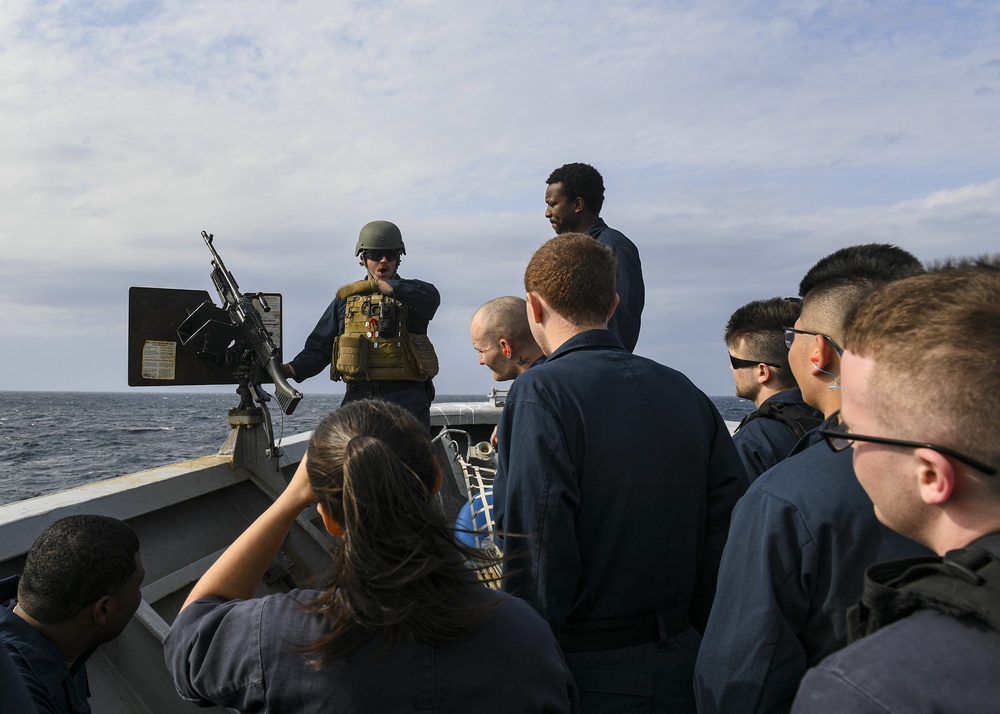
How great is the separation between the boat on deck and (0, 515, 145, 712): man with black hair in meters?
0.60

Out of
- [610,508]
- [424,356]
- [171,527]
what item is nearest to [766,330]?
[610,508]

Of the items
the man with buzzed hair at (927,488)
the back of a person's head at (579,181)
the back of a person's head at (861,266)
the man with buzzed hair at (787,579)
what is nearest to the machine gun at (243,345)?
the back of a person's head at (579,181)

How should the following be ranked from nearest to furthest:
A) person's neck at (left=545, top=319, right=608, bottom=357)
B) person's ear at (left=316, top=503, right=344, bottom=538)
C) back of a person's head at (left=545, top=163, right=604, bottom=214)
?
person's ear at (left=316, top=503, right=344, bottom=538) → person's neck at (left=545, top=319, right=608, bottom=357) → back of a person's head at (left=545, top=163, right=604, bottom=214)

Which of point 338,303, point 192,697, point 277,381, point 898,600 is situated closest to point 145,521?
point 277,381

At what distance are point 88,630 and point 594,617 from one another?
147 centimetres

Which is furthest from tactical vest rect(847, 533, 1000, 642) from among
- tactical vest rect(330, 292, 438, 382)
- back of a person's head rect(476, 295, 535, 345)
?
tactical vest rect(330, 292, 438, 382)

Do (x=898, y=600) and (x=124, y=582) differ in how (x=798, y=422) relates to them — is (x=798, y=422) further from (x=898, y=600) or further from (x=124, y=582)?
(x=124, y=582)

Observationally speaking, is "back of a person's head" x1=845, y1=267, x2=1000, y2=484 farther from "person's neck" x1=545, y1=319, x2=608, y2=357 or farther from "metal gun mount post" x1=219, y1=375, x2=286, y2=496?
"metal gun mount post" x1=219, y1=375, x2=286, y2=496

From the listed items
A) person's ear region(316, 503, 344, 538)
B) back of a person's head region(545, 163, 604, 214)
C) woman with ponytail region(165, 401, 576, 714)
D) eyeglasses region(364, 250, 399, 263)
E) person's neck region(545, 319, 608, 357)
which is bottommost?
woman with ponytail region(165, 401, 576, 714)

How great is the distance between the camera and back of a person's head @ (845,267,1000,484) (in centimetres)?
100

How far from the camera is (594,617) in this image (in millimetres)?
2137

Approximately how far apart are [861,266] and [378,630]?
1.90m

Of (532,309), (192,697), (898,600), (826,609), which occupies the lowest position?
(192,697)

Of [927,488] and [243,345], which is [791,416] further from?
[243,345]
